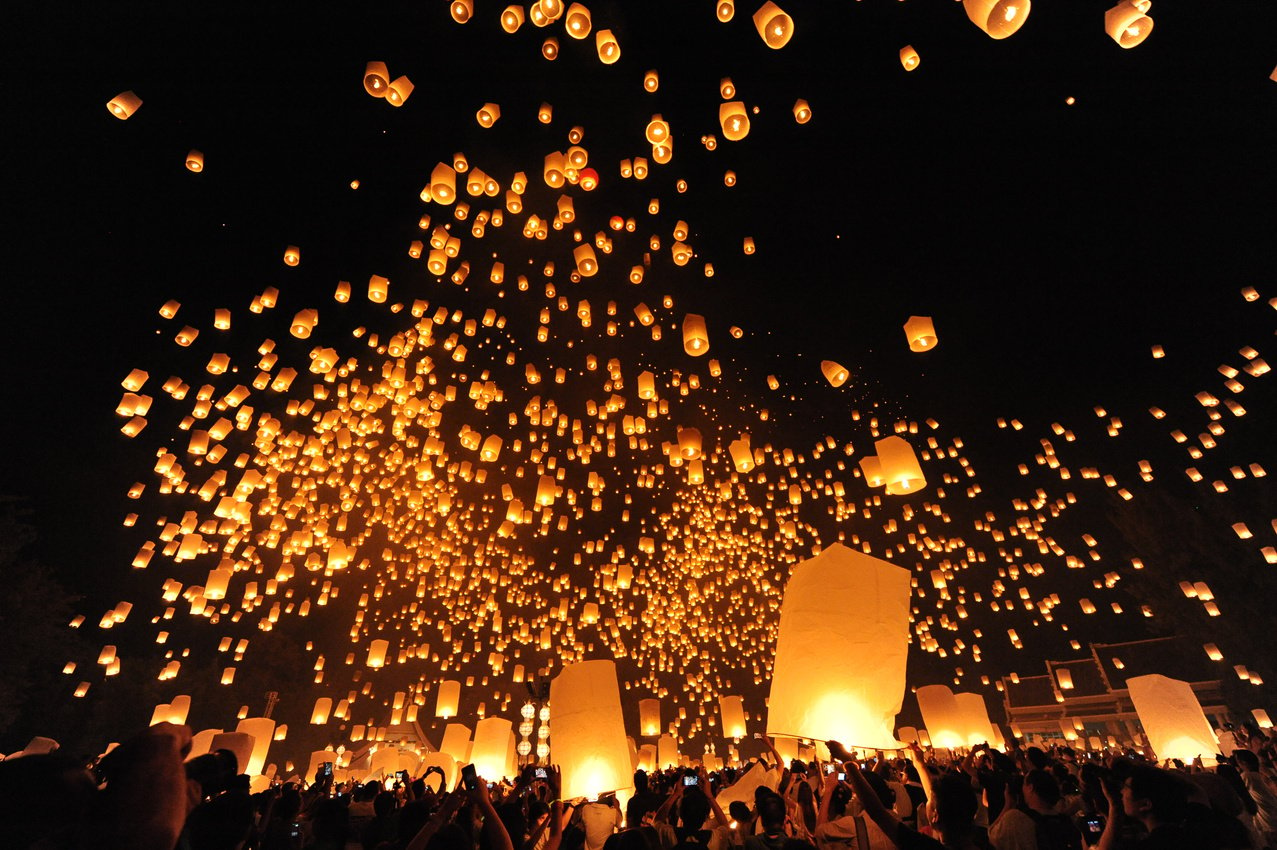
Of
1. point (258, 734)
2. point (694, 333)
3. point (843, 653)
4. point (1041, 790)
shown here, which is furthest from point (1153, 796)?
point (258, 734)

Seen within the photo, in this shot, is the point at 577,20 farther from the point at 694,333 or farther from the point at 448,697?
the point at 448,697

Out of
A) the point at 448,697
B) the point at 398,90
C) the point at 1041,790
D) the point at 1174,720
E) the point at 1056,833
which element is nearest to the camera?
the point at 1056,833

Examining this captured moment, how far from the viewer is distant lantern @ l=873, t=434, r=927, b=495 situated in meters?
6.34

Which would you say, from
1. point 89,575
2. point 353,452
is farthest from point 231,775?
point 89,575

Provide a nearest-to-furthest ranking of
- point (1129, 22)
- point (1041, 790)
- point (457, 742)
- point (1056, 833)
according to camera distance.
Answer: point (1056, 833) → point (1041, 790) → point (1129, 22) → point (457, 742)

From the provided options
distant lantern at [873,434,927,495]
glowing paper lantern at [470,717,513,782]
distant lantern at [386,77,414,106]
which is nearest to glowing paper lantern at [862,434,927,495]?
distant lantern at [873,434,927,495]

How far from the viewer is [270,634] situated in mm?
24031

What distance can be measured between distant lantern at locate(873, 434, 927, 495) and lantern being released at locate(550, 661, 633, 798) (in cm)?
375

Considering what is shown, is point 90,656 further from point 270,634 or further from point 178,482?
point 178,482

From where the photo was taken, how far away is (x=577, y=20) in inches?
217

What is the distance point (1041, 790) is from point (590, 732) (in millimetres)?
3341

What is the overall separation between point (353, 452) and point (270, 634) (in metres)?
17.4

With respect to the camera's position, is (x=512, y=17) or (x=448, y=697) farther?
(x=448, y=697)

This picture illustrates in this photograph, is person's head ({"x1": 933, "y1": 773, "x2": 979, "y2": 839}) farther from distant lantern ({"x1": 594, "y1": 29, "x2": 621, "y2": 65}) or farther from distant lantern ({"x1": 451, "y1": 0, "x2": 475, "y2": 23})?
distant lantern ({"x1": 451, "y1": 0, "x2": 475, "y2": 23})
